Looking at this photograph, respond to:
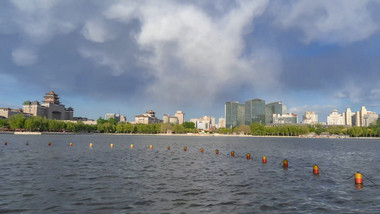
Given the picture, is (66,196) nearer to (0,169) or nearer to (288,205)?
(288,205)

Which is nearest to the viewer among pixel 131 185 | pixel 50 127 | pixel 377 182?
pixel 131 185

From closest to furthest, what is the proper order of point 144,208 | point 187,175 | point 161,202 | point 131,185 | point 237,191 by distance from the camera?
1. point 144,208
2. point 161,202
3. point 237,191
4. point 131,185
5. point 187,175

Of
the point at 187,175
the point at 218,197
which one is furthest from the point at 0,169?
the point at 218,197

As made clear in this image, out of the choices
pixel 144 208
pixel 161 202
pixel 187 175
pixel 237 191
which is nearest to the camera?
pixel 144 208

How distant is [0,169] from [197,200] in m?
21.2

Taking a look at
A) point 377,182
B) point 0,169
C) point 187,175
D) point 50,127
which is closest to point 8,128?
point 50,127

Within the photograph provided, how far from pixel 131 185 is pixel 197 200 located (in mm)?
6252

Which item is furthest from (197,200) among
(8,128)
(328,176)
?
(8,128)

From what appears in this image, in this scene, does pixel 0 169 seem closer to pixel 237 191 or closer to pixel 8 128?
pixel 237 191

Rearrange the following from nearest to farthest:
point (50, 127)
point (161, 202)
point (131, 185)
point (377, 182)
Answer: point (161, 202)
point (131, 185)
point (377, 182)
point (50, 127)

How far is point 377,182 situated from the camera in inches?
939

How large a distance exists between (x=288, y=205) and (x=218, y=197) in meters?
4.02

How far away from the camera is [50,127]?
591 ft

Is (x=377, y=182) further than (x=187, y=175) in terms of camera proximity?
No
